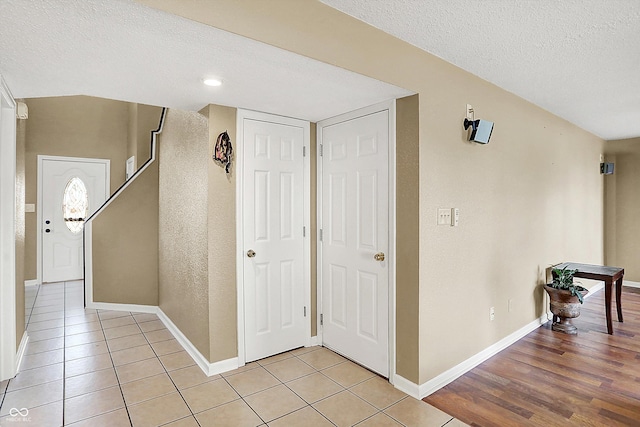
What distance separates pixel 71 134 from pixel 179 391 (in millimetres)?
5078

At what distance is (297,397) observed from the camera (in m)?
2.34

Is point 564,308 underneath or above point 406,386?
above

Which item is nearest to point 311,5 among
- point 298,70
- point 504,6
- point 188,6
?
point 298,70

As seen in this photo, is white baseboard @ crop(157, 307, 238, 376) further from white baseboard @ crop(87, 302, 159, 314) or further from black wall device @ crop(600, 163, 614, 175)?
black wall device @ crop(600, 163, 614, 175)

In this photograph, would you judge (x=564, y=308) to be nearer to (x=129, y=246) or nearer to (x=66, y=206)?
(x=129, y=246)

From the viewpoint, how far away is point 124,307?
13.9 feet

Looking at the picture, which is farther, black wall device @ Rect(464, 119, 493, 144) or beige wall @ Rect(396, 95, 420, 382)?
black wall device @ Rect(464, 119, 493, 144)

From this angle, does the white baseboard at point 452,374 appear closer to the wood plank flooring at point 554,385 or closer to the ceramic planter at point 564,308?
the wood plank flooring at point 554,385

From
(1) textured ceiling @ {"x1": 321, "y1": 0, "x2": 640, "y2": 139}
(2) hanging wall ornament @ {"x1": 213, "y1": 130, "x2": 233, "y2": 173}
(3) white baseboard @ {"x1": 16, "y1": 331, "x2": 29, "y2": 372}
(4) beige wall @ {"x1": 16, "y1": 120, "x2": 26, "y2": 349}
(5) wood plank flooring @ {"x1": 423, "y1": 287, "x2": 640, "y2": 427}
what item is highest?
(1) textured ceiling @ {"x1": 321, "y1": 0, "x2": 640, "y2": 139}

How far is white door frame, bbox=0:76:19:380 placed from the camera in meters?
2.45

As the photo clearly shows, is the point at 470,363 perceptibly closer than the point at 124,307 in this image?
Yes

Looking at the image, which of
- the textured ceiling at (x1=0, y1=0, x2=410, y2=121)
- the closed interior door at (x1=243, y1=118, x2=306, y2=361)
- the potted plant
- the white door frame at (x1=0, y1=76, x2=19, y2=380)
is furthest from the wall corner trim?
the white door frame at (x1=0, y1=76, x2=19, y2=380)

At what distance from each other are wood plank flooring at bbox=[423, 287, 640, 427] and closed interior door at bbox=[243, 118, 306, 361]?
1289mm

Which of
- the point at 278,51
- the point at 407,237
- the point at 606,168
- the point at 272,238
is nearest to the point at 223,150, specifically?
the point at 272,238
